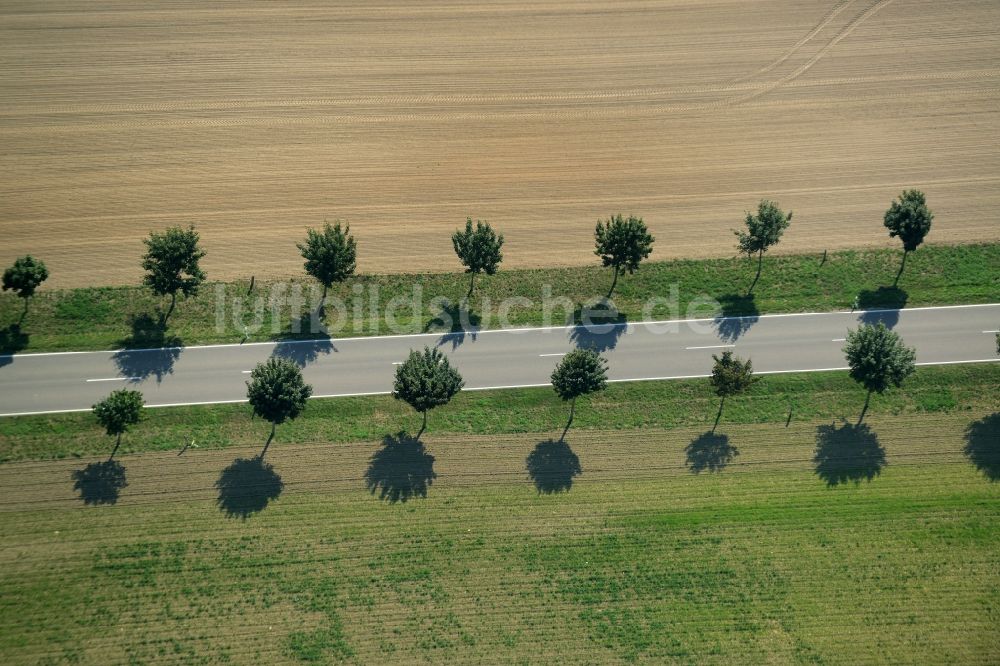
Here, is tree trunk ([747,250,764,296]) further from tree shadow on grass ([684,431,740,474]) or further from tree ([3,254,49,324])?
tree ([3,254,49,324])

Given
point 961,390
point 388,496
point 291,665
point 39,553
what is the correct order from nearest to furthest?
point 291,665
point 39,553
point 388,496
point 961,390

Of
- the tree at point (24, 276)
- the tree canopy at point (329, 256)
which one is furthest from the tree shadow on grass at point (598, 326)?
the tree at point (24, 276)

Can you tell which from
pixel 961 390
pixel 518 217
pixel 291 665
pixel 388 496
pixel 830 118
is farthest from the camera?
pixel 830 118

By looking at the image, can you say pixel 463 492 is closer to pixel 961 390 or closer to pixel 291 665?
pixel 291 665

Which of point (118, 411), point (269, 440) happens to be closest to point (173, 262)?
point (118, 411)

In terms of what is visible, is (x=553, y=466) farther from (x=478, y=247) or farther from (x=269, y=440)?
(x=269, y=440)

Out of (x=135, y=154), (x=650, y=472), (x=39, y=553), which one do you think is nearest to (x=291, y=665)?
(x=39, y=553)

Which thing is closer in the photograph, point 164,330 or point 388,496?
point 388,496

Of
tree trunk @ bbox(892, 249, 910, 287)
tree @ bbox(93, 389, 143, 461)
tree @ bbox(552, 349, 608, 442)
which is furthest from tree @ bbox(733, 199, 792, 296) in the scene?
tree @ bbox(93, 389, 143, 461)
